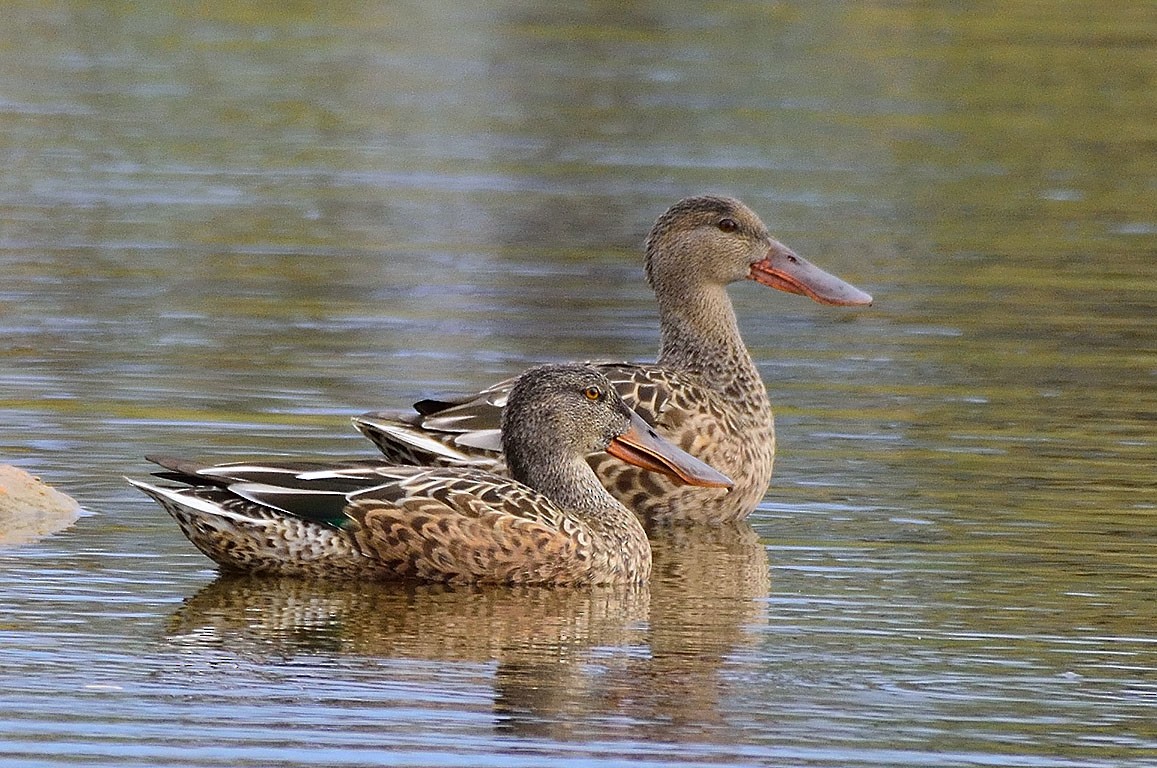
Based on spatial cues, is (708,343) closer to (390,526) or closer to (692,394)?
(692,394)

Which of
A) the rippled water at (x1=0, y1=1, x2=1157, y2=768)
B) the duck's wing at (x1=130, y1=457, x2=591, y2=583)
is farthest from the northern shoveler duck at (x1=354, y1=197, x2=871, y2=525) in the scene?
the duck's wing at (x1=130, y1=457, x2=591, y2=583)

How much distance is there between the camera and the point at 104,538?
950 centimetres

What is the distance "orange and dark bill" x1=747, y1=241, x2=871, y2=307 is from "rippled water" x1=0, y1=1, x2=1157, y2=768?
2.17 ft

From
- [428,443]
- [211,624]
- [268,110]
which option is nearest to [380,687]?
[211,624]

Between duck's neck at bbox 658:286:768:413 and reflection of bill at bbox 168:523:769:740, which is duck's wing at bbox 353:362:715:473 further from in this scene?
reflection of bill at bbox 168:523:769:740

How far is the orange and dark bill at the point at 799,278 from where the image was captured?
11547 mm

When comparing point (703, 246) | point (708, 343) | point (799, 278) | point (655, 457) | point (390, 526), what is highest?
point (703, 246)

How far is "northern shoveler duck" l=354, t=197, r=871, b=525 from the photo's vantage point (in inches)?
400

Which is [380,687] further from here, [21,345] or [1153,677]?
[21,345]

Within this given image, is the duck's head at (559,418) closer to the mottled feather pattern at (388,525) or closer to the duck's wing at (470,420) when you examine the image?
the mottled feather pattern at (388,525)

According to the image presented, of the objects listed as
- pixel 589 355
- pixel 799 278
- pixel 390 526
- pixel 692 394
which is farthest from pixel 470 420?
pixel 589 355

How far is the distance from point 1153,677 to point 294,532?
3041mm

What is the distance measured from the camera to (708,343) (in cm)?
1130

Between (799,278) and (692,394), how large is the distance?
4.06 feet
